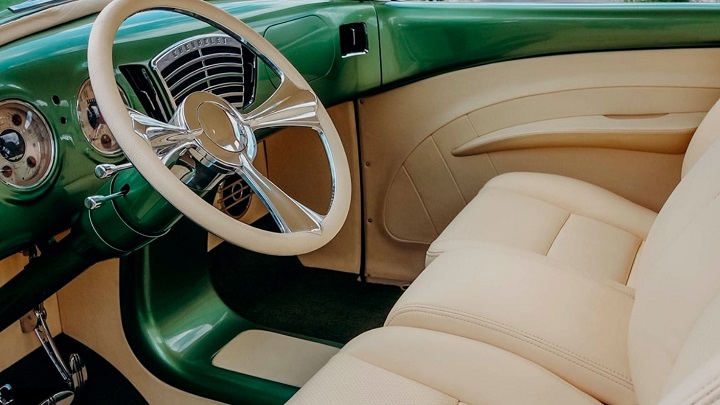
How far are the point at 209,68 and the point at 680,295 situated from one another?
82cm

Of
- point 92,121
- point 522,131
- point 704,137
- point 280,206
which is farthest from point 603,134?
point 92,121

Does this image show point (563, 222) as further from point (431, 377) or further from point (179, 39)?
point (179, 39)

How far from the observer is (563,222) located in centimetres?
144

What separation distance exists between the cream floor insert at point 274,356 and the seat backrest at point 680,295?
719mm

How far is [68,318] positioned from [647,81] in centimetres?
143

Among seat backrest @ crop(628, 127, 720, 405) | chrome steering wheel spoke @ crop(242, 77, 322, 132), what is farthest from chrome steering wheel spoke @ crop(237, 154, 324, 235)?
seat backrest @ crop(628, 127, 720, 405)

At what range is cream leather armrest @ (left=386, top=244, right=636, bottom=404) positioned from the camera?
3.26 feet

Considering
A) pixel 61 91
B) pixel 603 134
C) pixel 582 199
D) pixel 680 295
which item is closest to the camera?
pixel 680 295

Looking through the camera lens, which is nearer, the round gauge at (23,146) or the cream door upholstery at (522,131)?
the round gauge at (23,146)

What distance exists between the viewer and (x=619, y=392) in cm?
96

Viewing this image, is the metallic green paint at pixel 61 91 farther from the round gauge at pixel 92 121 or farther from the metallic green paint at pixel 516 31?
the metallic green paint at pixel 516 31

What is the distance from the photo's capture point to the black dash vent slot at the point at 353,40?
69.6 inches

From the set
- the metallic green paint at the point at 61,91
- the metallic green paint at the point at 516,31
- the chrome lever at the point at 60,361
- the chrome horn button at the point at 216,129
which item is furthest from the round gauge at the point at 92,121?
the metallic green paint at the point at 516,31

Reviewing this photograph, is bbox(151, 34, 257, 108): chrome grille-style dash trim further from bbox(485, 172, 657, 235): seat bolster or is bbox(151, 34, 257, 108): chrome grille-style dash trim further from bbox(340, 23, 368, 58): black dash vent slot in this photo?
bbox(485, 172, 657, 235): seat bolster
